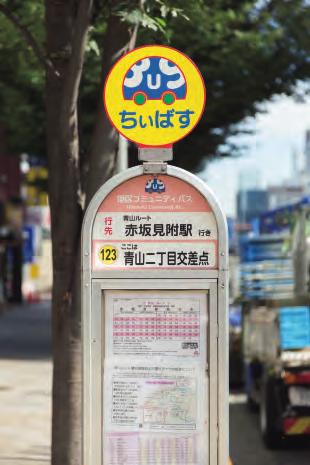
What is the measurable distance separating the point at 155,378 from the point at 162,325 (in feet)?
1.02

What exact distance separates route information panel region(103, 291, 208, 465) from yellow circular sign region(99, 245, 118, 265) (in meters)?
0.19

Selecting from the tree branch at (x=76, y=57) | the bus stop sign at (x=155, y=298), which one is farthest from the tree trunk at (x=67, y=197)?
the bus stop sign at (x=155, y=298)

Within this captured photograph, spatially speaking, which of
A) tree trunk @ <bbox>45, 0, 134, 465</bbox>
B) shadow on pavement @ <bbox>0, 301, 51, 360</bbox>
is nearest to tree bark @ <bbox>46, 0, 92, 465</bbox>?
tree trunk @ <bbox>45, 0, 134, 465</bbox>

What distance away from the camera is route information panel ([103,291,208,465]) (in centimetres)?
500

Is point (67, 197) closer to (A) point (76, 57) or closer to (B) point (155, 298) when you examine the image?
(A) point (76, 57)

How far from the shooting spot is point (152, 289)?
4.98 m

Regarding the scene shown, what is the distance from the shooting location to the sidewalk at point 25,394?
892 cm

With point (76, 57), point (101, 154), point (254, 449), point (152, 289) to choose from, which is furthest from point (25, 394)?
point (152, 289)

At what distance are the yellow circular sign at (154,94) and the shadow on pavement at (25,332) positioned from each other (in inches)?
531

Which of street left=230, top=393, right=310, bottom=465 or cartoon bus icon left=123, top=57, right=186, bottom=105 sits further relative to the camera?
street left=230, top=393, right=310, bottom=465

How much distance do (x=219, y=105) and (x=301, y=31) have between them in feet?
8.96

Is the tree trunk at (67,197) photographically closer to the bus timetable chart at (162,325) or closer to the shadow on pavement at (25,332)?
the bus timetable chart at (162,325)

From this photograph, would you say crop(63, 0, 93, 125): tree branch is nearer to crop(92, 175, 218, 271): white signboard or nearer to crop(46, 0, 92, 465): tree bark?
crop(46, 0, 92, 465): tree bark

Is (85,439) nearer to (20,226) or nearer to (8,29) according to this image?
(8,29)
